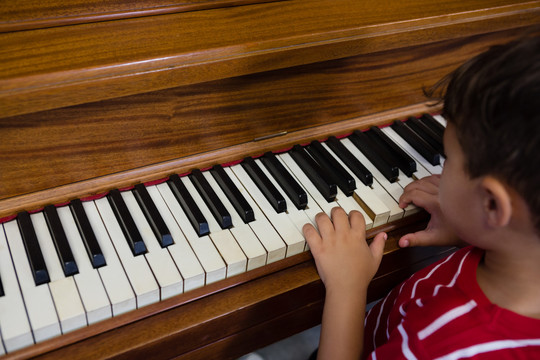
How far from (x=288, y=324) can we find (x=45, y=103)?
727 millimetres

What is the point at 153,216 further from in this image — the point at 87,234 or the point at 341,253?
the point at 341,253

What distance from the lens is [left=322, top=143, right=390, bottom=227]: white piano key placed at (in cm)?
122

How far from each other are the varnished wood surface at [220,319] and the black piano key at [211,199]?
0.13m

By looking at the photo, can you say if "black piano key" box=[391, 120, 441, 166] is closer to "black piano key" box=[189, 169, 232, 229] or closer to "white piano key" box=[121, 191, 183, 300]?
"black piano key" box=[189, 169, 232, 229]

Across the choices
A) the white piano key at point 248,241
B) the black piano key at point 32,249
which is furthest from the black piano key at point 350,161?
the black piano key at point 32,249

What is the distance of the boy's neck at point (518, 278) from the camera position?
35.4 inches

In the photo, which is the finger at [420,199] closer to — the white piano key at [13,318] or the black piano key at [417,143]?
the black piano key at [417,143]

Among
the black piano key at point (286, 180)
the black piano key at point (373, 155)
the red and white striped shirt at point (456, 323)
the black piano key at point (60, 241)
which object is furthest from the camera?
the black piano key at point (373, 155)

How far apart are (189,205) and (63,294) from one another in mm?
326

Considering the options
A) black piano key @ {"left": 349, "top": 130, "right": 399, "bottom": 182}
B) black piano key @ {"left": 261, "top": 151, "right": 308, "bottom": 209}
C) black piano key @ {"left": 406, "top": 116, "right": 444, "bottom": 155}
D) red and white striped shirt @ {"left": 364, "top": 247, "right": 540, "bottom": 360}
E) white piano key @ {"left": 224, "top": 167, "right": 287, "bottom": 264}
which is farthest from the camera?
black piano key @ {"left": 406, "top": 116, "right": 444, "bottom": 155}

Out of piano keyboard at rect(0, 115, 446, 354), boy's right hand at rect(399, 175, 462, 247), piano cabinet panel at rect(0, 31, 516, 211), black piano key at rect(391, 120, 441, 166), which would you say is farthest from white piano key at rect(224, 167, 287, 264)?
black piano key at rect(391, 120, 441, 166)

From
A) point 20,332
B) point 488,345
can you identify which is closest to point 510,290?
point 488,345

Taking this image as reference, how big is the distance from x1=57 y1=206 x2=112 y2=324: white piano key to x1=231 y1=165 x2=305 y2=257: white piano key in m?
0.39

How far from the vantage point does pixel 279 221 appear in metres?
1.16
